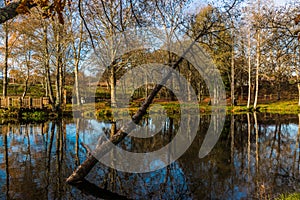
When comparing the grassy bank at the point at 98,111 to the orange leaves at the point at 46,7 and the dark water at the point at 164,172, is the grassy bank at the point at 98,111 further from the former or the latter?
the orange leaves at the point at 46,7

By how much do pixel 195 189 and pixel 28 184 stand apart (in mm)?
3938

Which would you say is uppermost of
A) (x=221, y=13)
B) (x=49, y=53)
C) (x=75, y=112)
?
(x=49, y=53)

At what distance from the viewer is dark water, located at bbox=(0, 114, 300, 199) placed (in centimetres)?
566

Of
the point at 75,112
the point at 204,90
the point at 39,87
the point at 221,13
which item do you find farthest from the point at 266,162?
the point at 39,87

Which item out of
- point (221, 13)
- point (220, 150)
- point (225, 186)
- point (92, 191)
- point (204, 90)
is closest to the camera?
point (221, 13)

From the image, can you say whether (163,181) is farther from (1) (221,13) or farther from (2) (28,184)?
(1) (221,13)

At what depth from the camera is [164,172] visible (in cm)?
721

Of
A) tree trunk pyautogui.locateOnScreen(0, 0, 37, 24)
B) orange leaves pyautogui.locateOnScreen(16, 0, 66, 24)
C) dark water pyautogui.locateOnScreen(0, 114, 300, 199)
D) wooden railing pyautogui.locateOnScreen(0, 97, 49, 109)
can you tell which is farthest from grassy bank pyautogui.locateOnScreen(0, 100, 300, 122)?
tree trunk pyautogui.locateOnScreen(0, 0, 37, 24)

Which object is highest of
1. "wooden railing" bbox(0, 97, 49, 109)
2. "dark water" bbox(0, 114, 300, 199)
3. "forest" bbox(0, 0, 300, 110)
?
"forest" bbox(0, 0, 300, 110)

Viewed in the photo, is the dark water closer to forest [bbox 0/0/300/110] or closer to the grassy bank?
forest [bbox 0/0/300/110]

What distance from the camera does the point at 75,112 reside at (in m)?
22.8

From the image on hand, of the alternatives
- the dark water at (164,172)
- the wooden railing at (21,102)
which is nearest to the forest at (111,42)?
the wooden railing at (21,102)

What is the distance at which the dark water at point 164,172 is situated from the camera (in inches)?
223

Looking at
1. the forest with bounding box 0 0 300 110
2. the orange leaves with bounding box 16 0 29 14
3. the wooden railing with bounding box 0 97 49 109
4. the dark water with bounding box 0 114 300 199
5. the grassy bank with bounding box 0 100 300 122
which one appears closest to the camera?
the orange leaves with bounding box 16 0 29 14
